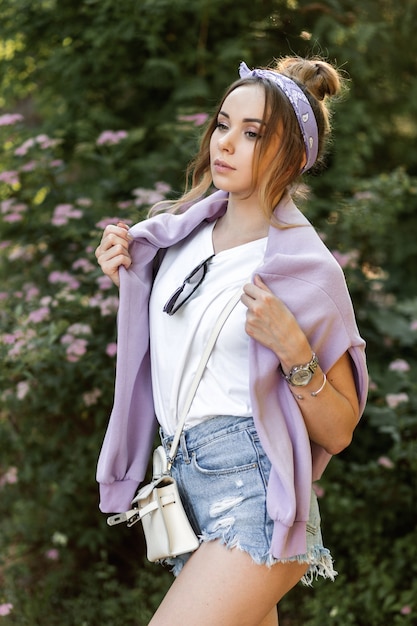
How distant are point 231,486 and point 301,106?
2.89ft

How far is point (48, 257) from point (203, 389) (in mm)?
1878

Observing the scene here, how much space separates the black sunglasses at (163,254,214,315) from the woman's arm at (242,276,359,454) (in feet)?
0.66

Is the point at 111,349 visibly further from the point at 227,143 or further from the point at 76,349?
the point at 227,143

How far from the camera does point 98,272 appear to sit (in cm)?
322

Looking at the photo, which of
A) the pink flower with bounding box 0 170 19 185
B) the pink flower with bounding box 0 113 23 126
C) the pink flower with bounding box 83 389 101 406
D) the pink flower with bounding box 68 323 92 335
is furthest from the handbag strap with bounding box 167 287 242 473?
the pink flower with bounding box 0 113 23 126

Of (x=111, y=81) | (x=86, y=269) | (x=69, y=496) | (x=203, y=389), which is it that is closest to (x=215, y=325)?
(x=203, y=389)

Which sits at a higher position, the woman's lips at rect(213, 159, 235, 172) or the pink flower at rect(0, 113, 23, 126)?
the woman's lips at rect(213, 159, 235, 172)

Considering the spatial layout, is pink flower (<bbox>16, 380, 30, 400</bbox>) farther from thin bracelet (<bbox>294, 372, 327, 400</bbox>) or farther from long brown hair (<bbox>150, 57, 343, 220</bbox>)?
thin bracelet (<bbox>294, 372, 327, 400</bbox>)

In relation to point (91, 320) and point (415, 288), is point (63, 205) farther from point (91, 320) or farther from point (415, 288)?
point (415, 288)

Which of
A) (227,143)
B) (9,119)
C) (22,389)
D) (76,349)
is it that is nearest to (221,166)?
(227,143)

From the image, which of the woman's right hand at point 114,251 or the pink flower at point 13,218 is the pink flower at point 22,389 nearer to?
the pink flower at point 13,218

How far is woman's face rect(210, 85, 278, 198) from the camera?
75.1 inches

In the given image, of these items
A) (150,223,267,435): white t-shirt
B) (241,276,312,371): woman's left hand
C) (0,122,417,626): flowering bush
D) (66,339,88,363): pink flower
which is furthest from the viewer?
(0,122,417,626): flowering bush

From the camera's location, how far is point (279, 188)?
1.94 meters
